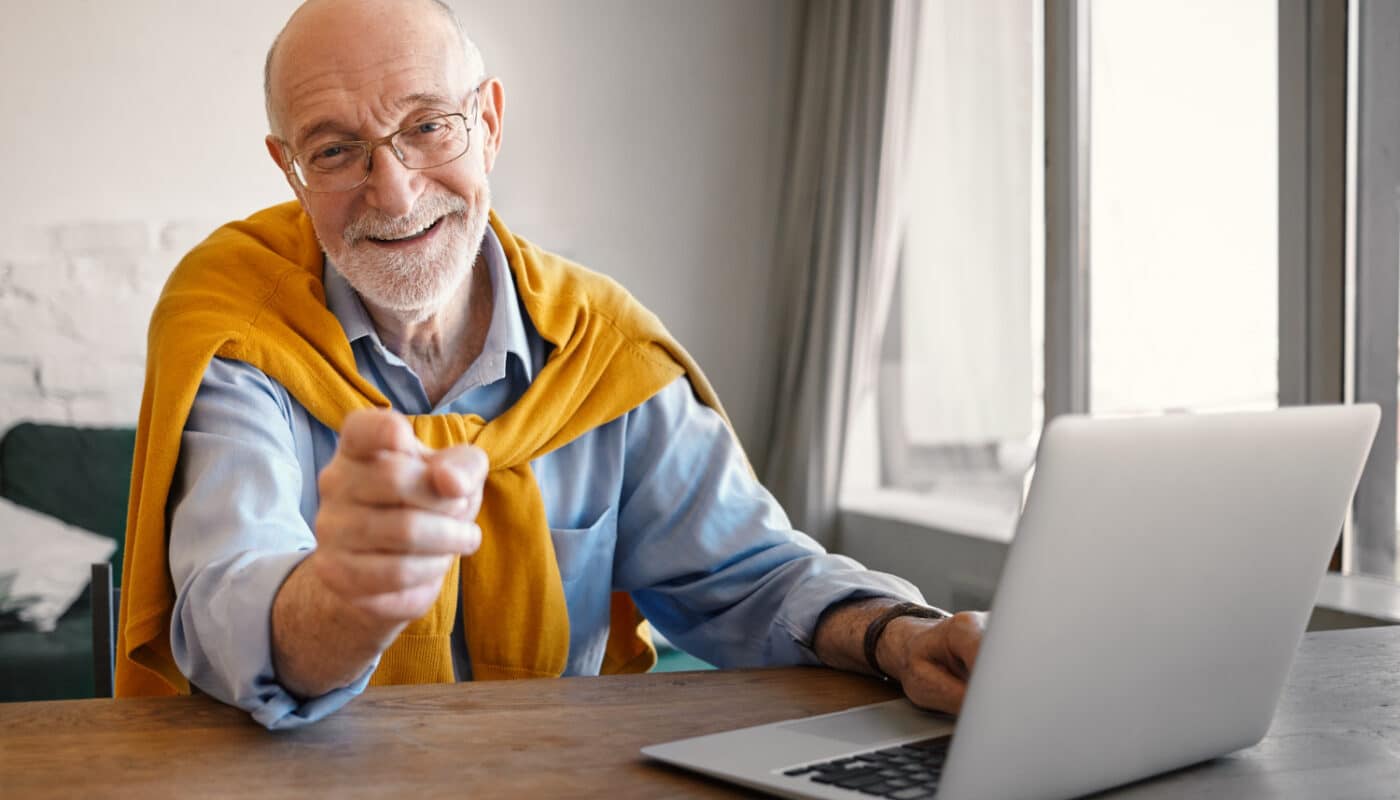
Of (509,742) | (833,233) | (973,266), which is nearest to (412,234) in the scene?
(509,742)

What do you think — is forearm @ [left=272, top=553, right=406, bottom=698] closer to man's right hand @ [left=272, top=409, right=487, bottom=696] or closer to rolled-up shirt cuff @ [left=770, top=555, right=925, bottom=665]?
man's right hand @ [left=272, top=409, right=487, bottom=696]

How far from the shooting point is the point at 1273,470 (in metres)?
0.71

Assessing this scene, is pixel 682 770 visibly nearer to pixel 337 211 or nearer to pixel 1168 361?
pixel 337 211

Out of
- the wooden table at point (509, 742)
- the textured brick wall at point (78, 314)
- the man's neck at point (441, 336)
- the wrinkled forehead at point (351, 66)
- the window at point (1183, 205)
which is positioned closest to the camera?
the wooden table at point (509, 742)

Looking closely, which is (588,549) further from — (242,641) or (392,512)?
(392,512)

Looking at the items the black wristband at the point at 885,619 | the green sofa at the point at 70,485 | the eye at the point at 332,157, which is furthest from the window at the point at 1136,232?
the green sofa at the point at 70,485

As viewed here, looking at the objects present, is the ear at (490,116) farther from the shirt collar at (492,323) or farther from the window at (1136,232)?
the window at (1136,232)

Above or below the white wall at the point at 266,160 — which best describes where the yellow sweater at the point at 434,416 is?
below

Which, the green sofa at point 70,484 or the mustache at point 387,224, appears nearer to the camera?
the mustache at point 387,224

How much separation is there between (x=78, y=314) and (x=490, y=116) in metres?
2.08

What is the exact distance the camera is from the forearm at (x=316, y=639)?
81 cm

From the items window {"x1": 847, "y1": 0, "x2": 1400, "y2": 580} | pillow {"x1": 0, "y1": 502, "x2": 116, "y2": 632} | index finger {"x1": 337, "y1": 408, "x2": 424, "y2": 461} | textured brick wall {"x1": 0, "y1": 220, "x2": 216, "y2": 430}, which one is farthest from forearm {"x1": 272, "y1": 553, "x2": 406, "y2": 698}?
textured brick wall {"x1": 0, "y1": 220, "x2": 216, "y2": 430}

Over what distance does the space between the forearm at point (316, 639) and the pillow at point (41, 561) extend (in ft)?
7.96

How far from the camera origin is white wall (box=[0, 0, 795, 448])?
3.15 metres
